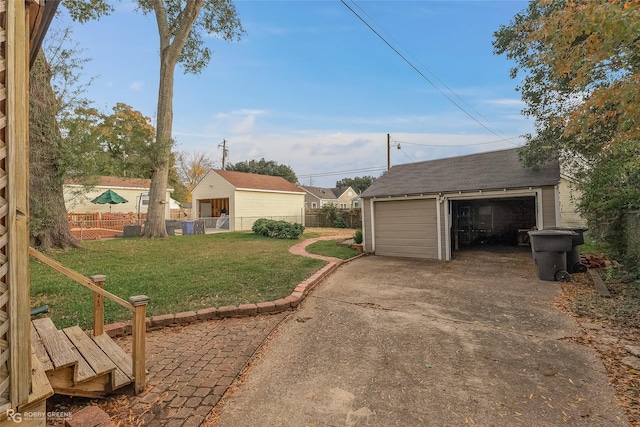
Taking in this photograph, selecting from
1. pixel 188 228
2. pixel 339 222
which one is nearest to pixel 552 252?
pixel 188 228

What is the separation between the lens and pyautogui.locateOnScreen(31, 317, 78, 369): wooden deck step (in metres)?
2.27

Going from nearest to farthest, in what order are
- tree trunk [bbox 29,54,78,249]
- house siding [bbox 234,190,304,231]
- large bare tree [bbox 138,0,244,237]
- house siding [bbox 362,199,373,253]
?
tree trunk [bbox 29,54,78,249], house siding [bbox 362,199,373,253], large bare tree [bbox 138,0,244,237], house siding [bbox 234,190,304,231]

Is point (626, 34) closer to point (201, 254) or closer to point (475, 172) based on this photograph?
point (475, 172)

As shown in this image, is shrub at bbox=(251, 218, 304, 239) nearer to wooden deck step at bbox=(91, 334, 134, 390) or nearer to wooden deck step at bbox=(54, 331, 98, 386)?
wooden deck step at bbox=(91, 334, 134, 390)

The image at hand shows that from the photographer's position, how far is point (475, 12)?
8352 millimetres

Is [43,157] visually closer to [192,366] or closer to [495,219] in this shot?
[192,366]

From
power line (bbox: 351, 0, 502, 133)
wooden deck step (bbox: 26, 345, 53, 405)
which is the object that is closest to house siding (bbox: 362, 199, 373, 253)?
power line (bbox: 351, 0, 502, 133)

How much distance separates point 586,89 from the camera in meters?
6.89

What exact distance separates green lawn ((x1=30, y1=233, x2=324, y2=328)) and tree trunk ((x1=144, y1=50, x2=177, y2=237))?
368cm

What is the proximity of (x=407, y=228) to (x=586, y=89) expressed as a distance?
5501 mm

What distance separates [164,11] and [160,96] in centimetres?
361

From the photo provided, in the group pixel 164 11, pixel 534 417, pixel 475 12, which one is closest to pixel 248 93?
pixel 164 11

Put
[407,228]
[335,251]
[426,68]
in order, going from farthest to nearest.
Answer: [335,251]
[426,68]
[407,228]

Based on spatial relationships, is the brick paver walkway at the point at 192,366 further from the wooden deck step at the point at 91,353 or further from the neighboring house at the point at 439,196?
the neighboring house at the point at 439,196
